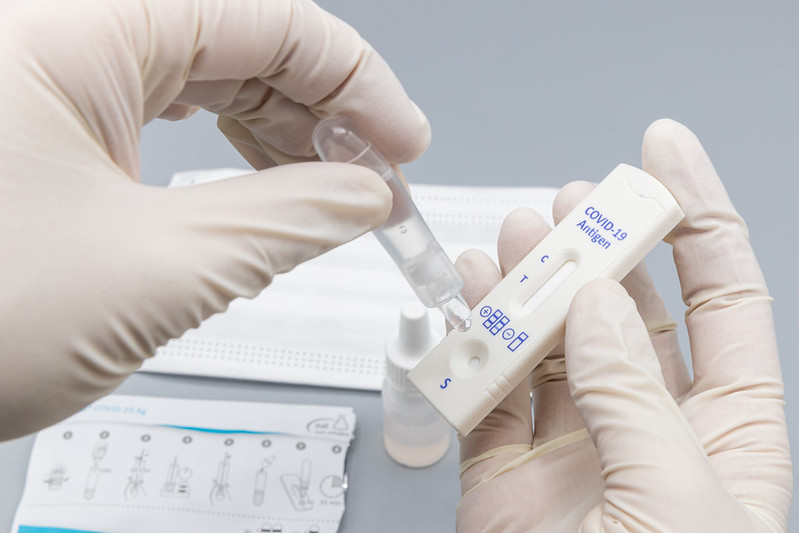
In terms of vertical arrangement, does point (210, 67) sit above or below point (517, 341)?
above

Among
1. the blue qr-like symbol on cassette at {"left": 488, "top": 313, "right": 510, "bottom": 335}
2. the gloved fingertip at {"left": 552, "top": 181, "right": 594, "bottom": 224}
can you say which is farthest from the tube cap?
the gloved fingertip at {"left": 552, "top": 181, "right": 594, "bottom": 224}

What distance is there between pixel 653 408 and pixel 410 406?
0.39 m

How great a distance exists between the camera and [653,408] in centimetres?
72

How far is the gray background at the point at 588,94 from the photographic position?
1.35 meters

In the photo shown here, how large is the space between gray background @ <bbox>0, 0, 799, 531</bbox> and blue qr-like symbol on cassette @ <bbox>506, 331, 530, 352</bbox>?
0.53 metres

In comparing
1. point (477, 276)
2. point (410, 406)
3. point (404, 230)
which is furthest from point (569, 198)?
point (410, 406)

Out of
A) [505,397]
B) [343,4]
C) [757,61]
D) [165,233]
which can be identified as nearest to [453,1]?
[343,4]

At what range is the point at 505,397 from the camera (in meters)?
0.87

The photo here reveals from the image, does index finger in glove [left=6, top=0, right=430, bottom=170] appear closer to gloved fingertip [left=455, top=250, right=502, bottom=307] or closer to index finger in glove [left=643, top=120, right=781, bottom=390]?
gloved fingertip [left=455, top=250, right=502, bottom=307]

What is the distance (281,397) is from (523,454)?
48cm

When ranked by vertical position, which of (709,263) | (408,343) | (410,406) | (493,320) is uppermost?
(709,263)

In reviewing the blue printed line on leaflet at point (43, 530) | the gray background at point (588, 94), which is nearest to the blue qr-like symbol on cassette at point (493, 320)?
the gray background at point (588, 94)

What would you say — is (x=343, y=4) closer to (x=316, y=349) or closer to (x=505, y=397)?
(x=316, y=349)

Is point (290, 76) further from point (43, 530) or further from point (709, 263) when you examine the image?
point (43, 530)
